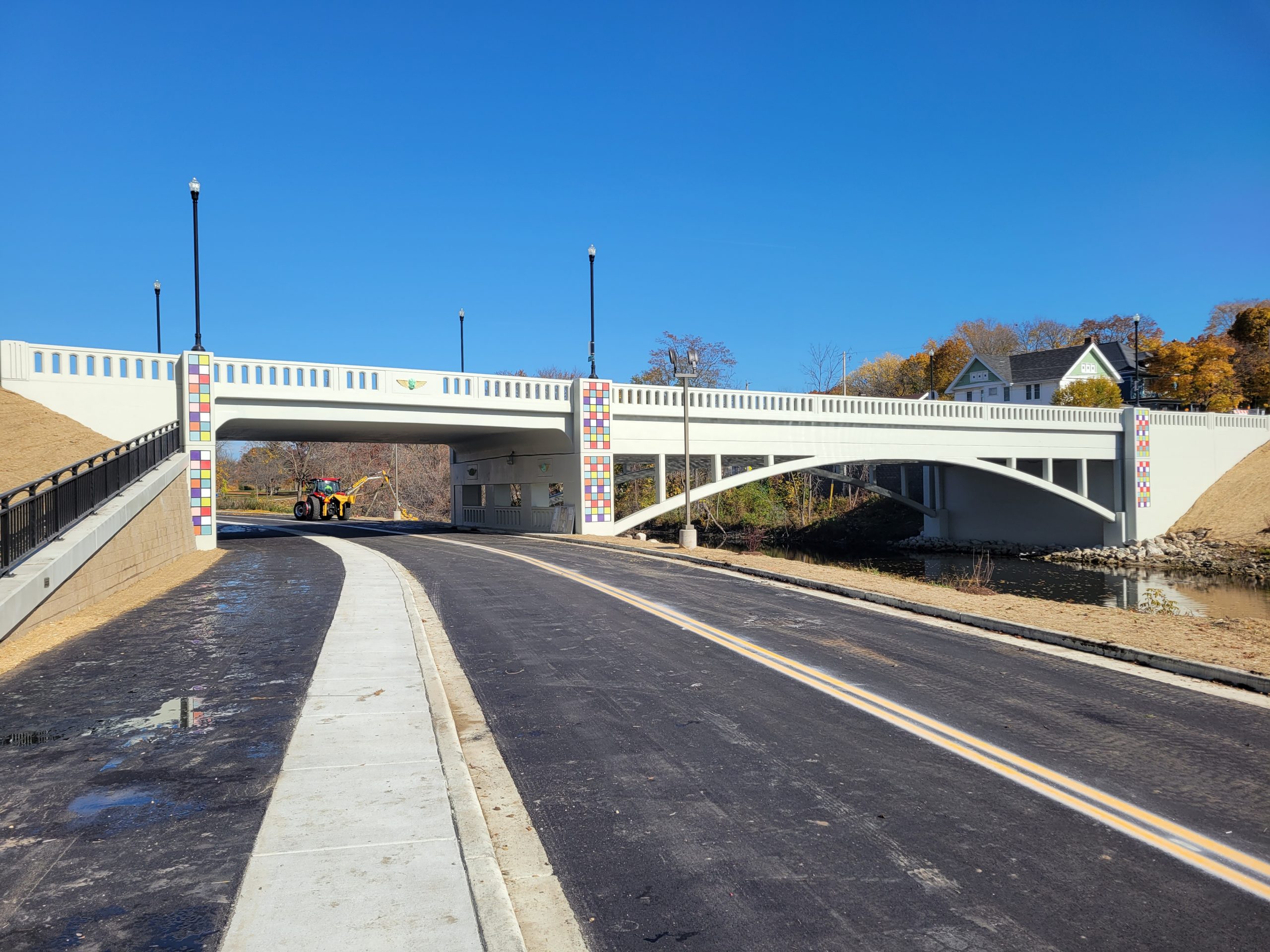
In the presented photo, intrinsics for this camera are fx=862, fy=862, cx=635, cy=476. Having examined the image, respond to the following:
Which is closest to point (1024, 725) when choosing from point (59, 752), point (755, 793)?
point (755, 793)

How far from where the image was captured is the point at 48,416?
21250 mm

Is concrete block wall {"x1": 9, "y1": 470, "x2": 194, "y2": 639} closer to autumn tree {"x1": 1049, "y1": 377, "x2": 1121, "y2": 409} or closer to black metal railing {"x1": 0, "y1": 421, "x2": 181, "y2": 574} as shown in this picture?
black metal railing {"x1": 0, "y1": 421, "x2": 181, "y2": 574}

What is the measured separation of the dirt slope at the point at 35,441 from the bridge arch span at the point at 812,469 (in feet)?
56.6

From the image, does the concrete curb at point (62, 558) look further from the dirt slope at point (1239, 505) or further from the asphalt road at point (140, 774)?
the dirt slope at point (1239, 505)

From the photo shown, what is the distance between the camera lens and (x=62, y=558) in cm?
1117

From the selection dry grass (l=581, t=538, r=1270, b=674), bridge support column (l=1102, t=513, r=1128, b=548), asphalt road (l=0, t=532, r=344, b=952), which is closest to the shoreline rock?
bridge support column (l=1102, t=513, r=1128, b=548)

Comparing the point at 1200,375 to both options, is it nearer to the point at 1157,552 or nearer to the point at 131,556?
the point at 1157,552

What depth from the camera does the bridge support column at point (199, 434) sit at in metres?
23.4

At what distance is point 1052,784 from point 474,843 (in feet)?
12.2

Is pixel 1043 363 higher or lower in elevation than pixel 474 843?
higher

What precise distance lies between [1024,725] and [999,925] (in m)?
3.51

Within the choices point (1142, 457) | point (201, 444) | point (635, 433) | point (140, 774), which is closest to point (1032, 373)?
point (1142, 457)

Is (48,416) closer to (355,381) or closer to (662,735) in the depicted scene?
(355,381)

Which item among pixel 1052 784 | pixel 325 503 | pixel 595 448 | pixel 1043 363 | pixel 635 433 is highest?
pixel 1043 363
